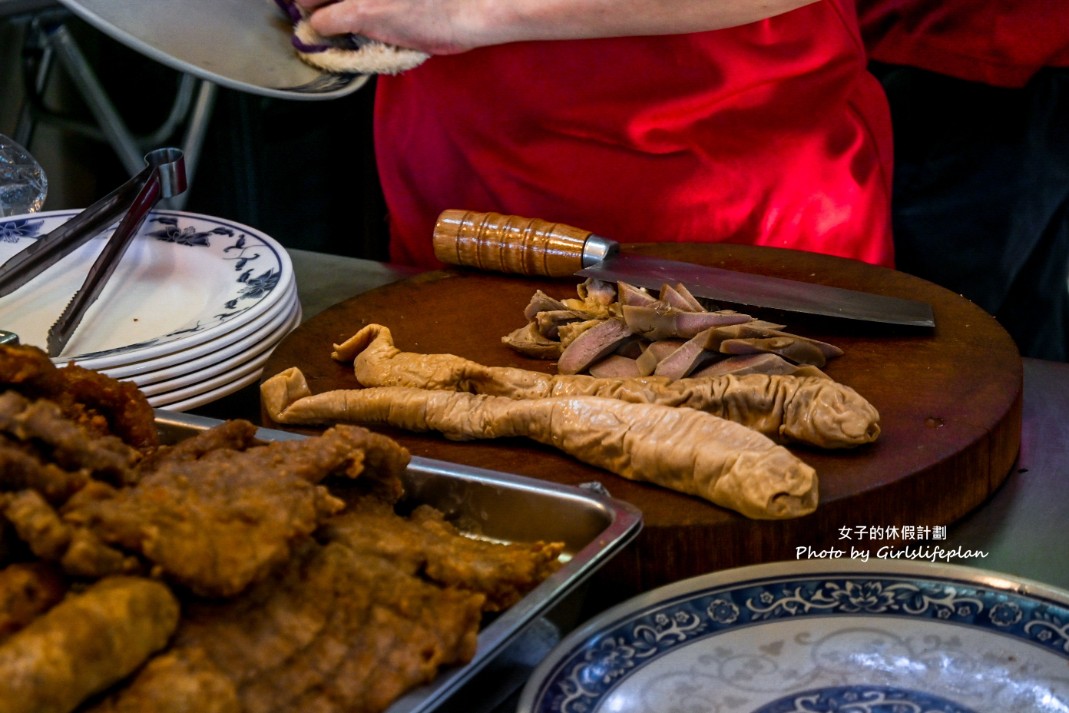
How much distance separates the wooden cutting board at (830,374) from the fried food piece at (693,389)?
39mm

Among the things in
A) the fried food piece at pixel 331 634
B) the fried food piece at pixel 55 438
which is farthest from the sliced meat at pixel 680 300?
the fried food piece at pixel 55 438

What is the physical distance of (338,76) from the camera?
7.30ft

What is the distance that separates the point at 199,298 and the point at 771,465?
117 cm

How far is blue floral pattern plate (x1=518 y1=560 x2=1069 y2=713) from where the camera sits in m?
1.02

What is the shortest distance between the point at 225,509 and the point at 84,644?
177mm

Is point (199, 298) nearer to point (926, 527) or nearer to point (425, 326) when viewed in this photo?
point (425, 326)

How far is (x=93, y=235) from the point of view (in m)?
2.11

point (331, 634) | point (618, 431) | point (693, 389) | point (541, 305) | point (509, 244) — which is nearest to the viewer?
point (331, 634)

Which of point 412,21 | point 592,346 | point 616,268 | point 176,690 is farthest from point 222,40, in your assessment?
point 176,690

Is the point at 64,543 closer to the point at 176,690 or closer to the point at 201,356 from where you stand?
the point at 176,690

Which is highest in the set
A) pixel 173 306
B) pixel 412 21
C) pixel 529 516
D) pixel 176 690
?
pixel 412 21

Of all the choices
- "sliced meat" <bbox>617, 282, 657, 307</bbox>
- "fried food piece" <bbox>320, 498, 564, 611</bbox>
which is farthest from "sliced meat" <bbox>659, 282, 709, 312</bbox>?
"fried food piece" <bbox>320, 498, 564, 611</bbox>

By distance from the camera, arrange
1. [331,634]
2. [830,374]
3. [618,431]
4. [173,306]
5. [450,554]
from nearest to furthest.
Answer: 1. [331,634]
2. [450,554]
3. [618,431]
4. [830,374]
5. [173,306]

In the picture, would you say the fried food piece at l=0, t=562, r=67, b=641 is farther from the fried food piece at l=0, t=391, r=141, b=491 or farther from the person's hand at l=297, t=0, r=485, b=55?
the person's hand at l=297, t=0, r=485, b=55
